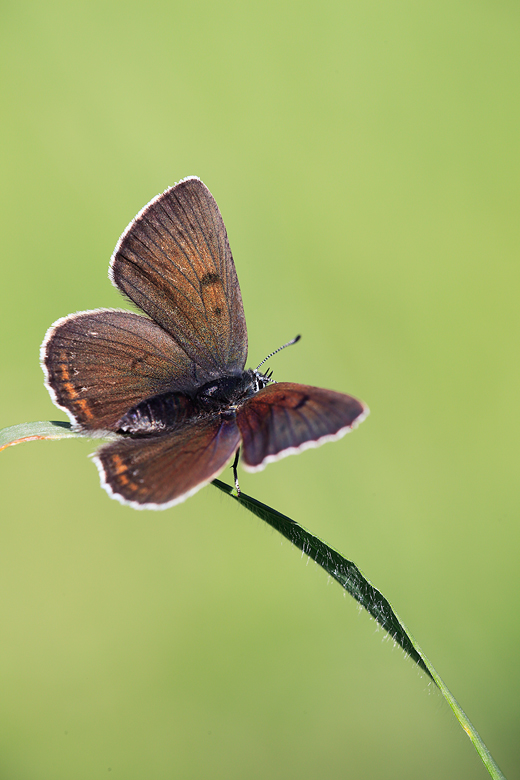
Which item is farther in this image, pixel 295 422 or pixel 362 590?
pixel 295 422

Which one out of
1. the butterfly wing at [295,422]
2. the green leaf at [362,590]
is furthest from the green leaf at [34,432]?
the butterfly wing at [295,422]

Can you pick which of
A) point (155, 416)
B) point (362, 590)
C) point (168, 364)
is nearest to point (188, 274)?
point (168, 364)

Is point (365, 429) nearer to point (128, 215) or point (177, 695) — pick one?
point (177, 695)

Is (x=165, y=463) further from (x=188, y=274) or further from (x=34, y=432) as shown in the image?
(x=188, y=274)

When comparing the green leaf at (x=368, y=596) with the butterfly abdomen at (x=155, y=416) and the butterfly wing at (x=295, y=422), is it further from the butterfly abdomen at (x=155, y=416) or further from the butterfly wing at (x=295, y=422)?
the butterfly abdomen at (x=155, y=416)

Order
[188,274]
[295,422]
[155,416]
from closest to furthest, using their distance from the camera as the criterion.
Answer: [295,422] < [155,416] < [188,274]

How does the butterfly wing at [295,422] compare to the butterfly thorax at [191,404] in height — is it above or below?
below

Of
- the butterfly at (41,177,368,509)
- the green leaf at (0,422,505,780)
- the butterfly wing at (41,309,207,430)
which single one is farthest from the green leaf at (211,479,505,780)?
the butterfly wing at (41,309,207,430)
